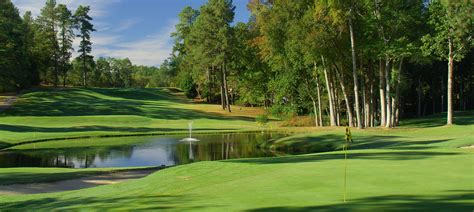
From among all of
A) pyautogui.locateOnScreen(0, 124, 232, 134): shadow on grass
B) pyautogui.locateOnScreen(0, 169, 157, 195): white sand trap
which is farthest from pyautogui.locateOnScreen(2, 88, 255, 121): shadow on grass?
pyautogui.locateOnScreen(0, 169, 157, 195): white sand trap

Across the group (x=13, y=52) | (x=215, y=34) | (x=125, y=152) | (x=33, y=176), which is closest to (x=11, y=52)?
(x=13, y=52)

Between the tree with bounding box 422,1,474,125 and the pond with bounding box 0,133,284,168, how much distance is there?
49.9 ft

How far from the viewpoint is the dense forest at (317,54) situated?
35.5 meters

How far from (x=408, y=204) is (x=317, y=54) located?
30.9 m

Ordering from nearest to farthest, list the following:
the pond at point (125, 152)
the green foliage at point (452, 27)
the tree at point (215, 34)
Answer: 1. the pond at point (125, 152)
2. the green foliage at point (452, 27)
3. the tree at point (215, 34)

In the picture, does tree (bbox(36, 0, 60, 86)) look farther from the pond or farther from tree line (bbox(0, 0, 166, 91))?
the pond

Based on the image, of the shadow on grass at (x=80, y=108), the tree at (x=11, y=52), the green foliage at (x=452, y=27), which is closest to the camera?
the green foliage at (x=452, y=27)

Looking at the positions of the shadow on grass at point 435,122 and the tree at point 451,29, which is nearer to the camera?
the tree at point 451,29

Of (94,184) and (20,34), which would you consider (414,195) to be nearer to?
(94,184)

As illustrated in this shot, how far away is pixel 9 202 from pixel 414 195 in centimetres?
1090

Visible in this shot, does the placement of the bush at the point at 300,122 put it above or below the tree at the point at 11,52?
below

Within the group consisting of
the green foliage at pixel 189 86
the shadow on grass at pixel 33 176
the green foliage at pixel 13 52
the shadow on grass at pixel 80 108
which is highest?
the green foliage at pixel 13 52

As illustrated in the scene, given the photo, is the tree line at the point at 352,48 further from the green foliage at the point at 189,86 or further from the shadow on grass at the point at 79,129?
the green foliage at the point at 189,86

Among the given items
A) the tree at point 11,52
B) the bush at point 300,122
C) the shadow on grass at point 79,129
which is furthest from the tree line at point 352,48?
the tree at point 11,52
